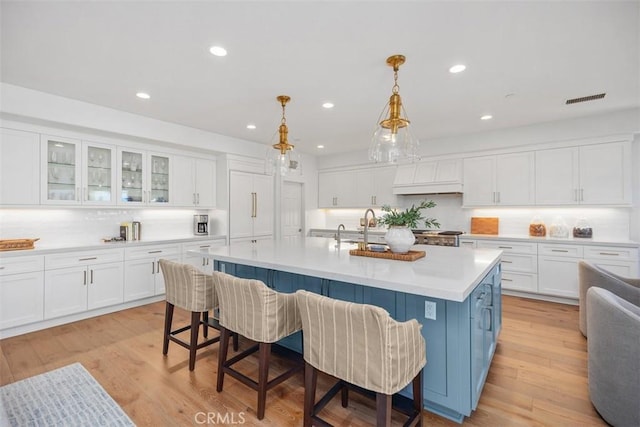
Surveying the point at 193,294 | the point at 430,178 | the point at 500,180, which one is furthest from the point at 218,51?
the point at 500,180

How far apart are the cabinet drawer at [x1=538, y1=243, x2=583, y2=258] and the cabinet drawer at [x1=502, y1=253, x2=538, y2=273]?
0.49 ft

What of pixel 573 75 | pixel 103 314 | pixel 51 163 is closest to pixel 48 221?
pixel 51 163

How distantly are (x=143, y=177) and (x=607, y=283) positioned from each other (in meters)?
5.63

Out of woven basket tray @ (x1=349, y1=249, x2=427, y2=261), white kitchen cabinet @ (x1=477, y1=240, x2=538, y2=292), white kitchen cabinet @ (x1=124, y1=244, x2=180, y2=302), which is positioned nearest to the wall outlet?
woven basket tray @ (x1=349, y1=249, x2=427, y2=261)

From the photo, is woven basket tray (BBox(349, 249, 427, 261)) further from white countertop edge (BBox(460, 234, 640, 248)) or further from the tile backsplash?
the tile backsplash

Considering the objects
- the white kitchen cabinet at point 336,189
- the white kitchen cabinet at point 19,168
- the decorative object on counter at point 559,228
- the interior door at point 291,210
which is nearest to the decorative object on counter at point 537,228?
the decorative object on counter at point 559,228

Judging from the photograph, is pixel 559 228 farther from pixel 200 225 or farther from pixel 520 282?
pixel 200 225

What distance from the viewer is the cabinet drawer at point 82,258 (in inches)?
134

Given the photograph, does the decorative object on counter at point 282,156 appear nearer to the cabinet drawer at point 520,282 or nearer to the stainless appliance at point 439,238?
the stainless appliance at point 439,238

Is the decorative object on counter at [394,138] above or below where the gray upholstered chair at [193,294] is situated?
above

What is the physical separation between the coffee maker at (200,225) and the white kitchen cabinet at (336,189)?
2.77m

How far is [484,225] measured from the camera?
505 cm

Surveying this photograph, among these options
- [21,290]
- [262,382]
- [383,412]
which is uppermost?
[21,290]

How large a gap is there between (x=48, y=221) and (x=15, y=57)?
2.11 meters
